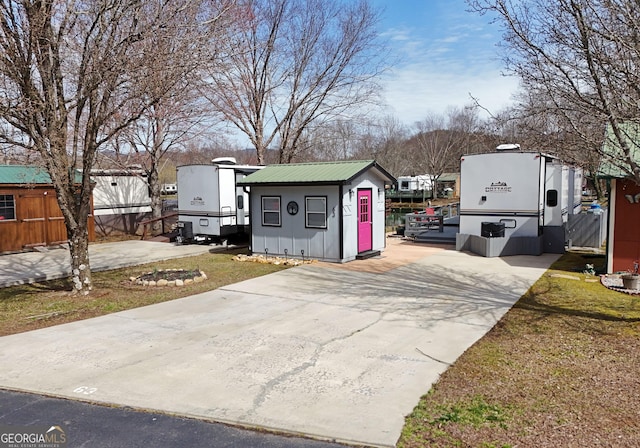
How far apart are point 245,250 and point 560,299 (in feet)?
33.1

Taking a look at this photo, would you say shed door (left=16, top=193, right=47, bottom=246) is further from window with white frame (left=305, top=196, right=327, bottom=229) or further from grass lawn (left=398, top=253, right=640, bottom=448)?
grass lawn (left=398, top=253, right=640, bottom=448)

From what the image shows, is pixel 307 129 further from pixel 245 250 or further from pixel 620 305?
pixel 620 305

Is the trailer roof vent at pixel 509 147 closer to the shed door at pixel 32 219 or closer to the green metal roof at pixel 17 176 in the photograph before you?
the green metal roof at pixel 17 176

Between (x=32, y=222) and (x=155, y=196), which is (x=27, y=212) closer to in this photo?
(x=32, y=222)

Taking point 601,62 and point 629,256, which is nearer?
point 601,62

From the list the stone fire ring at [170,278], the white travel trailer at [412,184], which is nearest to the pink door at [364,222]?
the stone fire ring at [170,278]

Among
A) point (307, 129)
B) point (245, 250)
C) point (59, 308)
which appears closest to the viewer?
point (59, 308)

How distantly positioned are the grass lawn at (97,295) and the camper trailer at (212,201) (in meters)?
3.86

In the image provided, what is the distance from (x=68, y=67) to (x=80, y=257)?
3501 mm

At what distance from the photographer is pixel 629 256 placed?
10664mm

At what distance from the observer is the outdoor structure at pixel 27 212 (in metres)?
14.8

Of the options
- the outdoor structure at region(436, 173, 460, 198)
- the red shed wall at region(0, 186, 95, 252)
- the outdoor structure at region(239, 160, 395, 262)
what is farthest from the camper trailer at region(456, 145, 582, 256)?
the outdoor structure at region(436, 173, 460, 198)

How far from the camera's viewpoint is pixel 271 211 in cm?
1395

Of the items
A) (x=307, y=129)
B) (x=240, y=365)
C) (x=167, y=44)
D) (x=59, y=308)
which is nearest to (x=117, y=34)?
(x=167, y=44)
